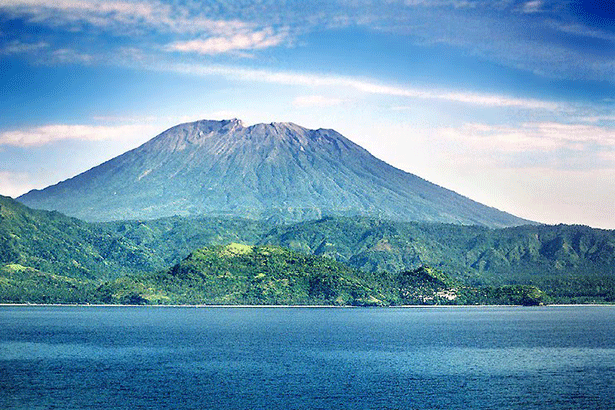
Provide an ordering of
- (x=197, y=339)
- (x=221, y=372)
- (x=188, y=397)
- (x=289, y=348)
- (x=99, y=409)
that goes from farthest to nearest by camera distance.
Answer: (x=197, y=339), (x=289, y=348), (x=221, y=372), (x=188, y=397), (x=99, y=409)

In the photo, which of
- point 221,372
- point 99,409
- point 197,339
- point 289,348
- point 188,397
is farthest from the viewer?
point 197,339

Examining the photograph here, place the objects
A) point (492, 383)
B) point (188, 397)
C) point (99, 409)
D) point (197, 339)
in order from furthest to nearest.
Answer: point (197, 339)
point (492, 383)
point (188, 397)
point (99, 409)

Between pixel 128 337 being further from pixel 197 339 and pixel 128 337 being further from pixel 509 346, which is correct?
pixel 509 346

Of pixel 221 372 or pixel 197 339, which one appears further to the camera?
pixel 197 339

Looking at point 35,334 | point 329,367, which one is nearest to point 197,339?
point 35,334

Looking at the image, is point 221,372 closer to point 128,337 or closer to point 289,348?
point 289,348

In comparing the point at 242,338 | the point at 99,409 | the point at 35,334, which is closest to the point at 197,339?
the point at 242,338
